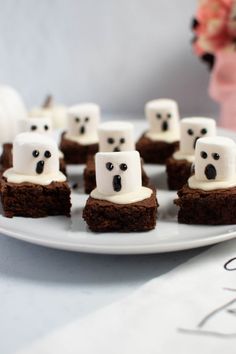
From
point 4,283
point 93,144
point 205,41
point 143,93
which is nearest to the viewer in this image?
point 4,283

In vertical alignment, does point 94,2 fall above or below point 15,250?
above

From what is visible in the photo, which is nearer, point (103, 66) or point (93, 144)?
point (93, 144)

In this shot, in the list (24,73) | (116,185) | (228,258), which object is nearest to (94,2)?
(24,73)

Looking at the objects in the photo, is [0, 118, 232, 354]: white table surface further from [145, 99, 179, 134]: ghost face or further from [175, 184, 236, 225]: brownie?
[145, 99, 179, 134]: ghost face

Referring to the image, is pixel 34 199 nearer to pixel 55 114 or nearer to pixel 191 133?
pixel 191 133

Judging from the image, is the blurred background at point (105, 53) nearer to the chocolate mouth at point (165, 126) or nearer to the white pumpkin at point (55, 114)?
the white pumpkin at point (55, 114)

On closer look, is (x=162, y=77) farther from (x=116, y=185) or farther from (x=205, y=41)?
(x=116, y=185)

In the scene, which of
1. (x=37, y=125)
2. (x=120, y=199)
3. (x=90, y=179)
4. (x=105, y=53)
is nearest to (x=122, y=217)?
(x=120, y=199)
